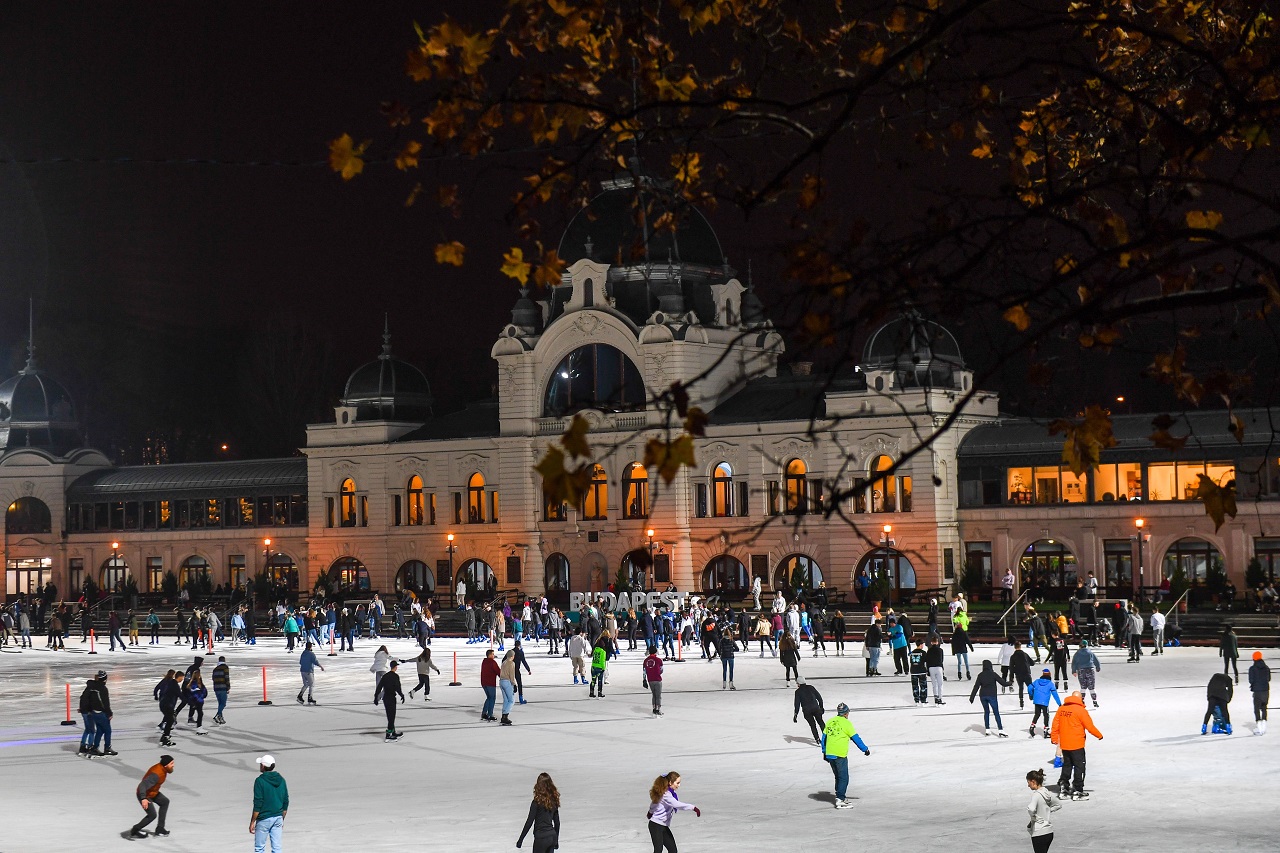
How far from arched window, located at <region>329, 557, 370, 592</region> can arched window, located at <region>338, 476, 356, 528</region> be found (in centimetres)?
178

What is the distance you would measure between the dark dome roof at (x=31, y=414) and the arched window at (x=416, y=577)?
23.2 meters

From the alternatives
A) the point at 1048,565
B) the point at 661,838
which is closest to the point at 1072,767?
the point at 661,838

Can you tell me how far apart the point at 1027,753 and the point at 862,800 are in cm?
496

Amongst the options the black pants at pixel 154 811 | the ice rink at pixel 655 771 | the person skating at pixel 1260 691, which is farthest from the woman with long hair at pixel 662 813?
the person skating at pixel 1260 691

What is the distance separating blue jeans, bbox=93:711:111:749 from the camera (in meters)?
29.6

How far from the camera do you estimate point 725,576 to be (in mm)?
78500

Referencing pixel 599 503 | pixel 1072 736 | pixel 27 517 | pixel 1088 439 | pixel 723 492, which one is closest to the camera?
pixel 1088 439

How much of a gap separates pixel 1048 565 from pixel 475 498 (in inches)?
1075

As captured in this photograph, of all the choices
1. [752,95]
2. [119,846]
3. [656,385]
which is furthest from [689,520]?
[752,95]

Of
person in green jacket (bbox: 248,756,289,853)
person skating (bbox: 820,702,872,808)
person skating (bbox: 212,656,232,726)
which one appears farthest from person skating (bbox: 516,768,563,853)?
person skating (bbox: 212,656,232,726)

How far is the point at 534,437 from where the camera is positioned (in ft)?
276

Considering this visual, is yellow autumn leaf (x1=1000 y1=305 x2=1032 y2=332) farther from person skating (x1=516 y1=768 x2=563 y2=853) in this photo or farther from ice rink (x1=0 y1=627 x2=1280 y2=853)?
ice rink (x1=0 y1=627 x2=1280 y2=853)

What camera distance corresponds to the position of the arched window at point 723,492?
261 feet

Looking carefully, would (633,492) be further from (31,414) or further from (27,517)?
(31,414)
